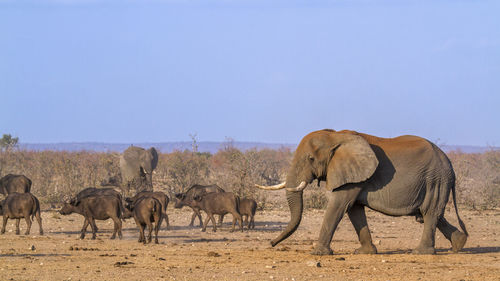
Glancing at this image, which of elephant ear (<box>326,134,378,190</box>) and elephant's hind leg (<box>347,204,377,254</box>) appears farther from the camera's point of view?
elephant's hind leg (<box>347,204,377,254</box>)

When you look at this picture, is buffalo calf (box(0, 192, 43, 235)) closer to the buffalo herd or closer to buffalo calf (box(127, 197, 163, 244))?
the buffalo herd

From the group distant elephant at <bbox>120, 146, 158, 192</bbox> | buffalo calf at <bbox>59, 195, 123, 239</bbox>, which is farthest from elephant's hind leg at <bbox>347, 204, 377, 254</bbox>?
distant elephant at <bbox>120, 146, 158, 192</bbox>

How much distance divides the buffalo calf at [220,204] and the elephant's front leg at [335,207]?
5969mm

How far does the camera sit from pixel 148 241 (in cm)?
1653

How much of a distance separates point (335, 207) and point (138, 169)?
1513 cm

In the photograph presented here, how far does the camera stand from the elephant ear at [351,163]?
44.2 feet

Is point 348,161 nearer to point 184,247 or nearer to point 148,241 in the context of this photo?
point 184,247

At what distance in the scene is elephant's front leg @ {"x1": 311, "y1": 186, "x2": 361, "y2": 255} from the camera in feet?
44.9

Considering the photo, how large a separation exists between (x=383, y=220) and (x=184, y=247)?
8.13 metres

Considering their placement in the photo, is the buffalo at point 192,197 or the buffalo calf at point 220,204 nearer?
the buffalo calf at point 220,204

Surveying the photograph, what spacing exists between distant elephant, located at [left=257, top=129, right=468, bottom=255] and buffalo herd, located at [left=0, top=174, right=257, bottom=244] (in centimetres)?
361

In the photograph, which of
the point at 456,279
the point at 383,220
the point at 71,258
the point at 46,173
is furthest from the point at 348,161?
the point at 46,173

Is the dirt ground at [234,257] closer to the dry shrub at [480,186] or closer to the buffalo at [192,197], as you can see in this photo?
the buffalo at [192,197]

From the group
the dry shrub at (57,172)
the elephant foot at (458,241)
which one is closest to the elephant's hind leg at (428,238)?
the elephant foot at (458,241)
